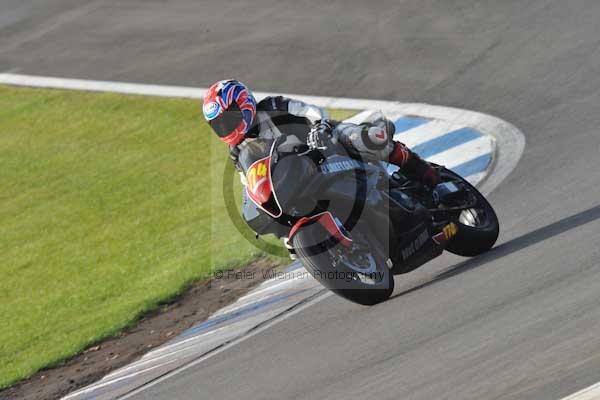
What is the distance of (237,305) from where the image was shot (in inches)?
388

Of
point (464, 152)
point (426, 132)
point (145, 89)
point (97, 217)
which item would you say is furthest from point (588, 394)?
point (145, 89)

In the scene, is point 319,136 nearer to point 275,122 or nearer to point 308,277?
point 275,122

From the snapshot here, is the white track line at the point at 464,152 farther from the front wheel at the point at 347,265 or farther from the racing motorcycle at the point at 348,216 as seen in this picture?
the front wheel at the point at 347,265

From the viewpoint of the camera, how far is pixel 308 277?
9.85 m

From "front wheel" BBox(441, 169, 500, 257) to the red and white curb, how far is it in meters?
1.30

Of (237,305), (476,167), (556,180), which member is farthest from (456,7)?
(237,305)

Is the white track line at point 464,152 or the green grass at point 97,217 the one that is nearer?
the green grass at point 97,217

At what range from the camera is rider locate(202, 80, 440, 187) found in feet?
26.5

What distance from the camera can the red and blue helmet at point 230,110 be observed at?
8.07 m

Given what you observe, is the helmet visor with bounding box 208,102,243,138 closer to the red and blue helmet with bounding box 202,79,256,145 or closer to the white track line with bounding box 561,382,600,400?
the red and blue helmet with bounding box 202,79,256,145

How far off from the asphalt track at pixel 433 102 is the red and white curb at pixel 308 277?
22 cm

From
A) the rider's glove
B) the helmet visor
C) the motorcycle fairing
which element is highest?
the helmet visor

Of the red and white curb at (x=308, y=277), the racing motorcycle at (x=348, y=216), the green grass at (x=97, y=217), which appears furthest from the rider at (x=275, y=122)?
the green grass at (x=97, y=217)

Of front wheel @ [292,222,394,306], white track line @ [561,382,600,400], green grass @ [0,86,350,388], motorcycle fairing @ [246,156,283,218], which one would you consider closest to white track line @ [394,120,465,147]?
green grass @ [0,86,350,388]
